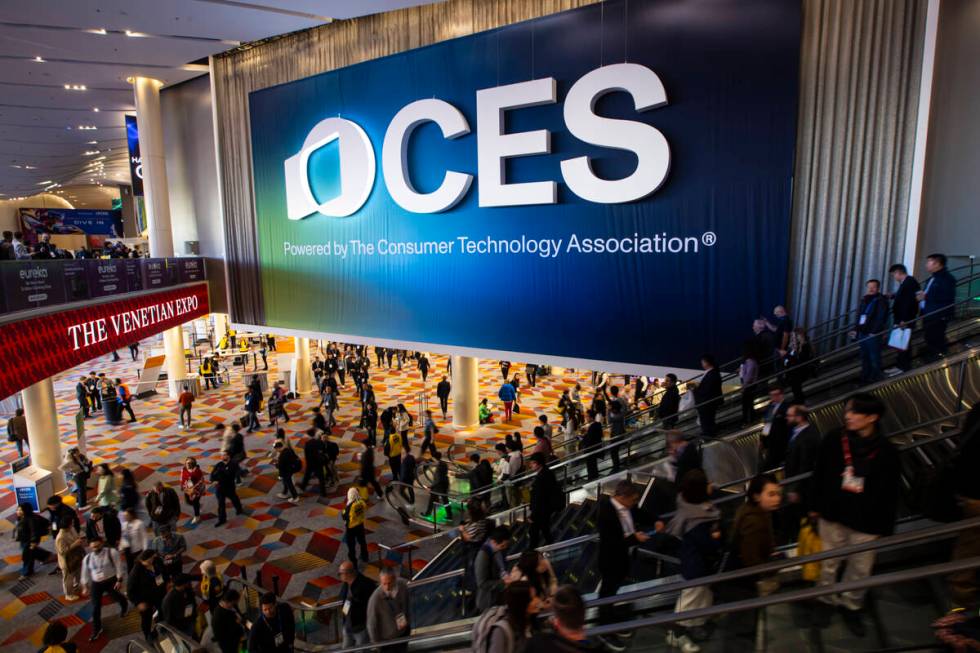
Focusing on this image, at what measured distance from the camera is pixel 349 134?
11.7 m

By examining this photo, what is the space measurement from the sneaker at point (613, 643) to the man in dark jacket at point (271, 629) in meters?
3.05

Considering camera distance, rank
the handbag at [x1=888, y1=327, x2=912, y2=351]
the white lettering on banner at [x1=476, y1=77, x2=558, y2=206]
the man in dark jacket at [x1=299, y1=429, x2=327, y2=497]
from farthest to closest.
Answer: the man in dark jacket at [x1=299, y1=429, x2=327, y2=497], the white lettering on banner at [x1=476, y1=77, x2=558, y2=206], the handbag at [x1=888, y1=327, x2=912, y2=351]

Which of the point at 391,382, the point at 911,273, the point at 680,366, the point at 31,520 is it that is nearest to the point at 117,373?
the point at 391,382

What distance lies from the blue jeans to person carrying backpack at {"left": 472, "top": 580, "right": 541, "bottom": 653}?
4849mm

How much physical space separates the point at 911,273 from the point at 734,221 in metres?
2.25

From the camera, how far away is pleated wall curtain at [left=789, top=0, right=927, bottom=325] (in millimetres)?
6961

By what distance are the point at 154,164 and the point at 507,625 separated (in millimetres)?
17338

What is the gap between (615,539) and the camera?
11.3ft

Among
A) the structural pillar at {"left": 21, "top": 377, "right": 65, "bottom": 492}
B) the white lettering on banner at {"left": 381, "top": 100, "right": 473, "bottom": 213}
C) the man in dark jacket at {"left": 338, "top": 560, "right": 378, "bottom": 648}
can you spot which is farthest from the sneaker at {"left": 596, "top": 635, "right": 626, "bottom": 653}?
the structural pillar at {"left": 21, "top": 377, "right": 65, "bottom": 492}

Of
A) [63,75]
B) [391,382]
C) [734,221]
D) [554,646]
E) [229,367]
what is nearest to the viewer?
[554,646]

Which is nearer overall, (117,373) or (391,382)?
(391,382)

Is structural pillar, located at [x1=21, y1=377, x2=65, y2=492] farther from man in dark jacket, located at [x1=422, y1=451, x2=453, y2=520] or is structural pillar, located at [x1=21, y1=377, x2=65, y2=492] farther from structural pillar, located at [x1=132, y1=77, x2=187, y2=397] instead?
man in dark jacket, located at [x1=422, y1=451, x2=453, y2=520]

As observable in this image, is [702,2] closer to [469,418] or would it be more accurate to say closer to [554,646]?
[554,646]

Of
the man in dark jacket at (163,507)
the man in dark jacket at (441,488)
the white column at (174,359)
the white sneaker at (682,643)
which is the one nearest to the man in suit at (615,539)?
the white sneaker at (682,643)
